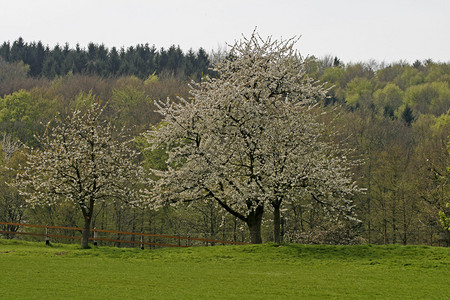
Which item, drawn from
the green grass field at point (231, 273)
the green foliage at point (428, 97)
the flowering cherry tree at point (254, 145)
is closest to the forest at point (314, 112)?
the green foliage at point (428, 97)

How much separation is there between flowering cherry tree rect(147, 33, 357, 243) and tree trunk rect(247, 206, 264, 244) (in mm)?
61

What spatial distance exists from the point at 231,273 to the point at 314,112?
868 inches

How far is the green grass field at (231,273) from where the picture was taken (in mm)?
16047

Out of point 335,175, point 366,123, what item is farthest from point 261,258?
point 366,123

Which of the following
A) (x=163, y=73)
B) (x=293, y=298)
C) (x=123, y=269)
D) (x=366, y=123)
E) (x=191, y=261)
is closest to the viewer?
(x=293, y=298)

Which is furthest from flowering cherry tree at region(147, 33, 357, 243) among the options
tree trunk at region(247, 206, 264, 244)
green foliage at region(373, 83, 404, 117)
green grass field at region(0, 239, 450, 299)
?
green foliage at region(373, 83, 404, 117)

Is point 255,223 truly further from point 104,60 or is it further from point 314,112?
point 104,60

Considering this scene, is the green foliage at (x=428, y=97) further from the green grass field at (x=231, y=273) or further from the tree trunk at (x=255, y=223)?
the green grass field at (x=231, y=273)

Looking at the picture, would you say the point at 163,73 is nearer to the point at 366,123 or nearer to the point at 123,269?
the point at 366,123

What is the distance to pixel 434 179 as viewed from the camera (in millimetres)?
43781

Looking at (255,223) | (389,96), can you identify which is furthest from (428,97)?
(255,223)

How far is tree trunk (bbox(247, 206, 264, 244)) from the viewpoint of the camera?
3098 cm

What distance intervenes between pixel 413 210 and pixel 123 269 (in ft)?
113

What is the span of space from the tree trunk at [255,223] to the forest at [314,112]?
1850mm
